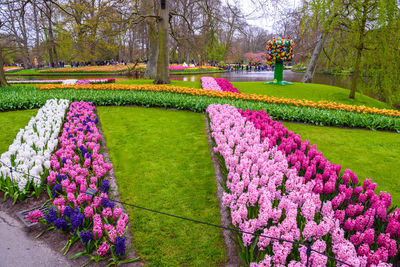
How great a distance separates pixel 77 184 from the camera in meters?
4.12

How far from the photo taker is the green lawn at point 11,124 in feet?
22.4

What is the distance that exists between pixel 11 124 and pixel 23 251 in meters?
6.80

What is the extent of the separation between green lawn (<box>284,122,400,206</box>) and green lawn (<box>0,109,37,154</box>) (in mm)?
7921

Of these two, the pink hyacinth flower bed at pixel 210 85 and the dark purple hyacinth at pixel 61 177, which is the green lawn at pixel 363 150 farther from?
the pink hyacinth flower bed at pixel 210 85

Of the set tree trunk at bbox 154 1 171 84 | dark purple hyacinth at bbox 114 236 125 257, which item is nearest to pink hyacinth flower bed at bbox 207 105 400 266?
dark purple hyacinth at bbox 114 236 125 257

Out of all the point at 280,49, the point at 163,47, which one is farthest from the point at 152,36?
the point at 280,49

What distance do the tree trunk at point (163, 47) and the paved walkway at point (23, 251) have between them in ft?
49.8

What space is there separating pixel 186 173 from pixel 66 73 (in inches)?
1505

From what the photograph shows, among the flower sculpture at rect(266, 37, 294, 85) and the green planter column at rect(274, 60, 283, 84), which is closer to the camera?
the flower sculpture at rect(266, 37, 294, 85)

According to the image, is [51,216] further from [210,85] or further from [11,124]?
[210,85]

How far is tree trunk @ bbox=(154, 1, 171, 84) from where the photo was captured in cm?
1680

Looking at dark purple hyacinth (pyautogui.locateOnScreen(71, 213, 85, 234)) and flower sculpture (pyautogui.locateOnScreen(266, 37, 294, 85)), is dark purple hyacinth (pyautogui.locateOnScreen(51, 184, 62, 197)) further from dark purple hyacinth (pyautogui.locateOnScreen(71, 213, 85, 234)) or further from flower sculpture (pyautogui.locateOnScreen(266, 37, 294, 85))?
flower sculpture (pyautogui.locateOnScreen(266, 37, 294, 85))

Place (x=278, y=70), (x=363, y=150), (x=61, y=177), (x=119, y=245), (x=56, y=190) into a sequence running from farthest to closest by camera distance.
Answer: (x=278, y=70) < (x=363, y=150) < (x=61, y=177) < (x=56, y=190) < (x=119, y=245)

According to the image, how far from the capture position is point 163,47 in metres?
17.2
